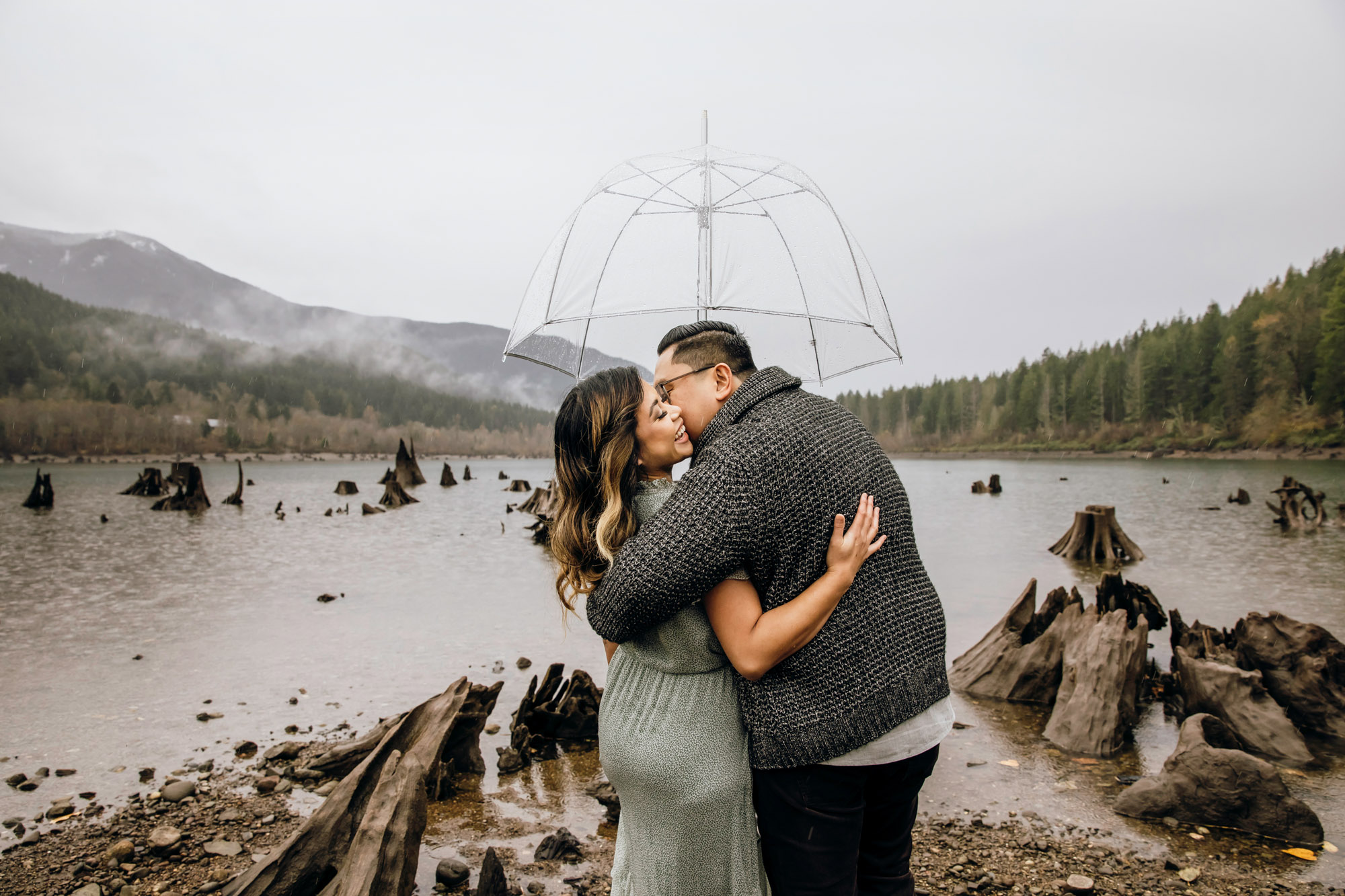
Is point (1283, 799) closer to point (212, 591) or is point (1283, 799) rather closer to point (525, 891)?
point (525, 891)

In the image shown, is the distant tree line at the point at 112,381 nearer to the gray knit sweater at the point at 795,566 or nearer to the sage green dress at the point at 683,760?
the sage green dress at the point at 683,760

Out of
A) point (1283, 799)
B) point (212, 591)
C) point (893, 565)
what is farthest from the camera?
point (212, 591)

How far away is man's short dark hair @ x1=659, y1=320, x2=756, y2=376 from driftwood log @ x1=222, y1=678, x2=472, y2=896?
224cm

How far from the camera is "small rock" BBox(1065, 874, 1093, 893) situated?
11.0ft

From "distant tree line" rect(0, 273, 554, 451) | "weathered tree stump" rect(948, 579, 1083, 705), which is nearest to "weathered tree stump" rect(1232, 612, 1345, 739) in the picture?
"weathered tree stump" rect(948, 579, 1083, 705)

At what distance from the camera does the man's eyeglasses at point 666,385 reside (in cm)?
221

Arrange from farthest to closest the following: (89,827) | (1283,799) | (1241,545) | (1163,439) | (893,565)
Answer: (1163,439) → (1241,545) → (89,827) → (1283,799) → (893,565)

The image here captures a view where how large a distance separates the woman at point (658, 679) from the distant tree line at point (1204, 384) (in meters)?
93.1

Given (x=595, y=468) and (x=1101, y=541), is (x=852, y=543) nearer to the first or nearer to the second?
(x=595, y=468)

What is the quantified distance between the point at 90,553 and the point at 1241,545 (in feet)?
90.3

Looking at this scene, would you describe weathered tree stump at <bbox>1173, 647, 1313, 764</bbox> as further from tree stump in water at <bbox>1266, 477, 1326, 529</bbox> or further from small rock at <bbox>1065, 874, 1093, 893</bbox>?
tree stump in water at <bbox>1266, 477, 1326, 529</bbox>

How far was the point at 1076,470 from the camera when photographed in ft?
243

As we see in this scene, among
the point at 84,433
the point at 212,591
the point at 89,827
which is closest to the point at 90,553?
the point at 212,591

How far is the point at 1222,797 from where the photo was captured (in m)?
3.90
